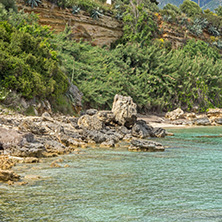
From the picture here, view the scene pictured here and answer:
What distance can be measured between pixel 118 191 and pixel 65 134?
342 inches

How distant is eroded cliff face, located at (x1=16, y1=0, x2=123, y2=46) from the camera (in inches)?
1683

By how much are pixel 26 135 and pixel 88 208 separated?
6.36 m

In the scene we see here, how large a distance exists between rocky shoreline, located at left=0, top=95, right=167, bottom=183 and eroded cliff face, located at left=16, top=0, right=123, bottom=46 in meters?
20.4

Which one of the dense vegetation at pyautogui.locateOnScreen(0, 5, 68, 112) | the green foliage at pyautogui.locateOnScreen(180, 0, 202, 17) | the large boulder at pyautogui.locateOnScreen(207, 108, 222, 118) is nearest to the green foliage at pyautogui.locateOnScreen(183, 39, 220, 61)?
the green foliage at pyautogui.locateOnScreen(180, 0, 202, 17)

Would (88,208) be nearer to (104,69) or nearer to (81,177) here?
(81,177)

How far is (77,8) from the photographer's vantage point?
45.3 metres

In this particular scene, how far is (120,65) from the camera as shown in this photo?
40.9 m

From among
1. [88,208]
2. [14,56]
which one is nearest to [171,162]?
[88,208]

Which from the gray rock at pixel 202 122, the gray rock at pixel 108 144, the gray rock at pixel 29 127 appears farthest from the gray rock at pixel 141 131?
the gray rock at pixel 202 122

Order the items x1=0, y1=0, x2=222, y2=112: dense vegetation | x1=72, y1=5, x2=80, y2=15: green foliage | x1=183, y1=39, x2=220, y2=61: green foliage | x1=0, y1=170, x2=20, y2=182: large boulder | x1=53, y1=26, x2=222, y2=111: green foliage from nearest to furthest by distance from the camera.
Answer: x1=0, y1=170, x2=20, y2=182: large boulder
x1=0, y1=0, x2=222, y2=112: dense vegetation
x1=53, y1=26, x2=222, y2=111: green foliage
x1=72, y1=5, x2=80, y2=15: green foliage
x1=183, y1=39, x2=220, y2=61: green foliage

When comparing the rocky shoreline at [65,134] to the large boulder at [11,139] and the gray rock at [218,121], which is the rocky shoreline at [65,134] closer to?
the large boulder at [11,139]

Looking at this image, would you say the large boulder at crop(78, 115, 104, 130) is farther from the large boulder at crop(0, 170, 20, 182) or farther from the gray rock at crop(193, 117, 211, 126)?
the gray rock at crop(193, 117, 211, 126)

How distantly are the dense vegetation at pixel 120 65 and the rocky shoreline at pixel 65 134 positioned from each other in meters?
4.25

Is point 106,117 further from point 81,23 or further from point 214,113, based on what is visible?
point 81,23
